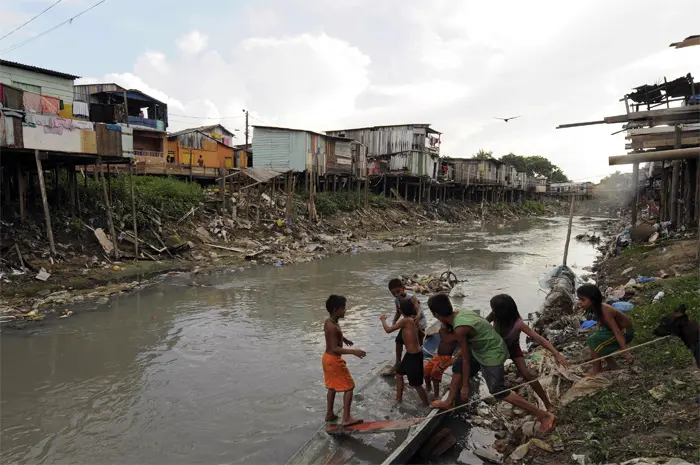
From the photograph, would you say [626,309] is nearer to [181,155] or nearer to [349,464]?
[349,464]

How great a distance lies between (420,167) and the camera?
3775cm

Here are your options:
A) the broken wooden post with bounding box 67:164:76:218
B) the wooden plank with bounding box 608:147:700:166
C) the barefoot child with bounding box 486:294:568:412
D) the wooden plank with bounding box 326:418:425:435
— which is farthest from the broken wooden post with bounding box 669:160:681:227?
the broken wooden post with bounding box 67:164:76:218

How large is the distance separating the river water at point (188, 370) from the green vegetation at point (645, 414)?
4.14 feet

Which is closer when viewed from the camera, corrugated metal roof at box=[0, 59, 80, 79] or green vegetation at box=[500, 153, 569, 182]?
corrugated metal roof at box=[0, 59, 80, 79]

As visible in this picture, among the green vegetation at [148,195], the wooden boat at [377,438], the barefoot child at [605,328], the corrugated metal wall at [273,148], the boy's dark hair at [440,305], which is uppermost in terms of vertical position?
the corrugated metal wall at [273,148]

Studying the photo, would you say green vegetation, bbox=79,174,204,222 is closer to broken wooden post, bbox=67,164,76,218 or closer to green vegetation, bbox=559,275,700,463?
broken wooden post, bbox=67,164,76,218

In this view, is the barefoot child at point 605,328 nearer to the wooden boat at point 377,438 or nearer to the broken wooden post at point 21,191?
the wooden boat at point 377,438

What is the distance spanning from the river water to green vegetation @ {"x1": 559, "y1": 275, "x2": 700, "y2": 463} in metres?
1.26

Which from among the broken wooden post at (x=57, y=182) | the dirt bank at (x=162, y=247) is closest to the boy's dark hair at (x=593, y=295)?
the dirt bank at (x=162, y=247)

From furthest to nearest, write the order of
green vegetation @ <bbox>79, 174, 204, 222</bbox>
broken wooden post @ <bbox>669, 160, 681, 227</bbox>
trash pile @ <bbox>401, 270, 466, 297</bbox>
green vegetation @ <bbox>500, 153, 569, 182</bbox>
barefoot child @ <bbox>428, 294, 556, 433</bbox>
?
green vegetation @ <bbox>500, 153, 569, 182</bbox> → green vegetation @ <bbox>79, 174, 204, 222</bbox> → broken wooden post @ <bbox>669, 160, 681, 227</bbox> → trash pile @ <bbox>401, 270, 466, 297</bbox> → barefoot child @ <bbox>428, 294, 556, 433</bbox>

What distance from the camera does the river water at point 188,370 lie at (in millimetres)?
5086

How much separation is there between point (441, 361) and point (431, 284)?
25.8 ft

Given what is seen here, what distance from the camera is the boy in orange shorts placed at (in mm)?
5094

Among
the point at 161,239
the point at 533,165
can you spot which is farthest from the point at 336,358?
the point at 533,165
